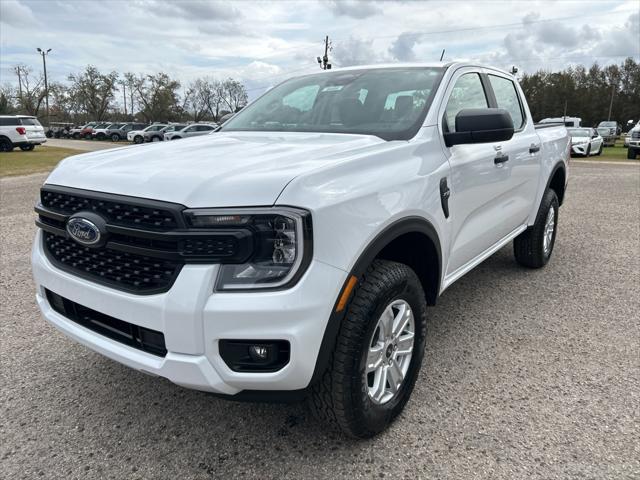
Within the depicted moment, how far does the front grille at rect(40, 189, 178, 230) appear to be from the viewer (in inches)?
74.9

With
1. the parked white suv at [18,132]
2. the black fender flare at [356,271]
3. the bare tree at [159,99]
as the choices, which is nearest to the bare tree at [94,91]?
the bare tree at [159,99]

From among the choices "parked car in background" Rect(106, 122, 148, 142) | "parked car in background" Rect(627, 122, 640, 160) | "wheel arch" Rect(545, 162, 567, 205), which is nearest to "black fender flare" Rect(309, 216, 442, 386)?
"wheel arch" Rect(545, 162, 567, 205)

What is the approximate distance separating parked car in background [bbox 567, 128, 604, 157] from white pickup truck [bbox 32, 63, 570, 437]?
21820 millimetres

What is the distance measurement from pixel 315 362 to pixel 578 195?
34.4 ft

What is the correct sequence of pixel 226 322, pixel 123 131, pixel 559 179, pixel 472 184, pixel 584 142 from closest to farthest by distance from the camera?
pixel 226 322, pixel 472 184, pixel 559 179, pixel 584 142, pixel 123 131

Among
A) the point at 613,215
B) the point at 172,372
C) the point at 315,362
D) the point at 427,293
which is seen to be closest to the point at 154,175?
the point at 172,372

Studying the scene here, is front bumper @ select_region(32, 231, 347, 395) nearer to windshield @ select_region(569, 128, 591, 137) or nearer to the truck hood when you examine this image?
the truck hood

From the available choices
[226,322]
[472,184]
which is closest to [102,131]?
[472,184]

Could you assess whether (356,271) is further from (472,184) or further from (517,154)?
(517,154)

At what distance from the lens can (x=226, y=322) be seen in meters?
1.82

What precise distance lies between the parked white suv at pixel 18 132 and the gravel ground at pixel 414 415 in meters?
23.2

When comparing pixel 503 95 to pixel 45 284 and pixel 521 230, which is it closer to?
pixel 521 230

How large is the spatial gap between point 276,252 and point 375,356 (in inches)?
29.1

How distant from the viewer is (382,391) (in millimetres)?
2371
